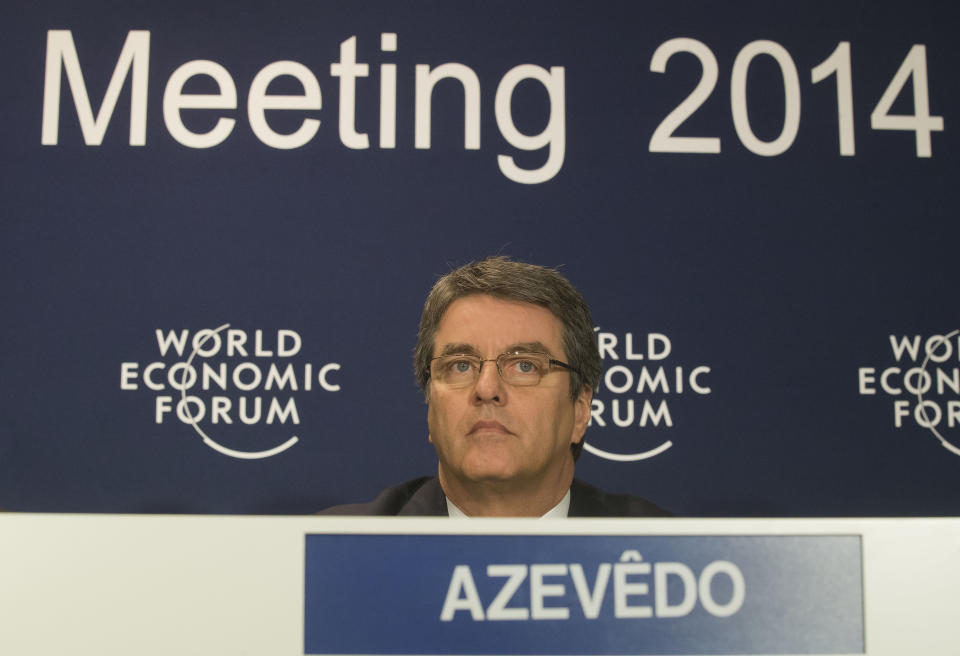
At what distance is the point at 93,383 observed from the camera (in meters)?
2.11

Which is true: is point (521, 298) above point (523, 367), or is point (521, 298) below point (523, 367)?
above

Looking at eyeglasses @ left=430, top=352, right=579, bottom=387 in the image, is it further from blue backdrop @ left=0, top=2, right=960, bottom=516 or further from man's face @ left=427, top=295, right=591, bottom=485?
blue backdrop @ left=0, top=2, right=960, bottom=516

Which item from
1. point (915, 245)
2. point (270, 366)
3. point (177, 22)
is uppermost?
point (177, 22)

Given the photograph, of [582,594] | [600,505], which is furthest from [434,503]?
[582,594]

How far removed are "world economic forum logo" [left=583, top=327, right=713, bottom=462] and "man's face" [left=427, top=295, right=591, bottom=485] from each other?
0.55 m

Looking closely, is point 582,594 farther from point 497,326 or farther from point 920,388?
point 920,388

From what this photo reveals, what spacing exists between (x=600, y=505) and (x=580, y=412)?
0.60 ft

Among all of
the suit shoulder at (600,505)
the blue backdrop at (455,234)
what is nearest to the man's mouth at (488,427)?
the suit shoulder at (600,505)

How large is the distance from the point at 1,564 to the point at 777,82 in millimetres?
2202

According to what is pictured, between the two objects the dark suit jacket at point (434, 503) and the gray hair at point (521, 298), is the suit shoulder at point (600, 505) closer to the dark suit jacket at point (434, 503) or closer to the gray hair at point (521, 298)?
the dark suit jacket at point (434, 503)

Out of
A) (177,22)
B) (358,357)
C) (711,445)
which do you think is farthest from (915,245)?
(177,22)

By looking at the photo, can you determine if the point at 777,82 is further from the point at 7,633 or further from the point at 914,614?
the point at 7,633

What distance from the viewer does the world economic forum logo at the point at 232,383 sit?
6.92 ft

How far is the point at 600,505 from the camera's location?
167 cm
